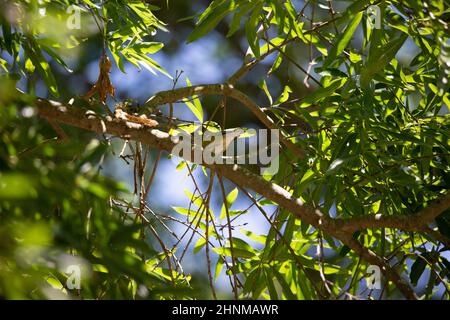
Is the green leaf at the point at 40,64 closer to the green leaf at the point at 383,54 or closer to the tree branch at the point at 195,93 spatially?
the tree branch at the point at 195,93

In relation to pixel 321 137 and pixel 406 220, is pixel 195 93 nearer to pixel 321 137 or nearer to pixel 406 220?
pixel 321 137

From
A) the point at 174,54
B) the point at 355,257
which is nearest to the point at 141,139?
the point at 355,257

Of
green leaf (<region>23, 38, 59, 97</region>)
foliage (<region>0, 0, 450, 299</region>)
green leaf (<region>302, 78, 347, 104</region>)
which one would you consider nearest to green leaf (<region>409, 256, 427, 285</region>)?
foliage (<region>0, 0, 450, 299</region>)

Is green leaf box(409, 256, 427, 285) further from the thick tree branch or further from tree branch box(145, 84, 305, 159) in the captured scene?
tree branch box(145, 84, 305, 159)

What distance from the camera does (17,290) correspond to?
63cm

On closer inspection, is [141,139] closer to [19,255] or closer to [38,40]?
[38,40]

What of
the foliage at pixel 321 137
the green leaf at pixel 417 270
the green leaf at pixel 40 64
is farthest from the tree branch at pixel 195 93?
the green leaf at pixel 417 270

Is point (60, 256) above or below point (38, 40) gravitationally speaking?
below

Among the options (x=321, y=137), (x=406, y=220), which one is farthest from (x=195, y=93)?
(x=406, y=220)

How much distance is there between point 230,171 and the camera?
1.08 m

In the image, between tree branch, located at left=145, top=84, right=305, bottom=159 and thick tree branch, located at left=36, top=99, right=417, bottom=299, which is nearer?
thick tree branch, located at left=36, top=99, right=417, bottom=299

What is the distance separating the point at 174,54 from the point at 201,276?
971 mm

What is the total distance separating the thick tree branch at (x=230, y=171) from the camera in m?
1.01

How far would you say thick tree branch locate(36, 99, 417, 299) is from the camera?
1006 mm
